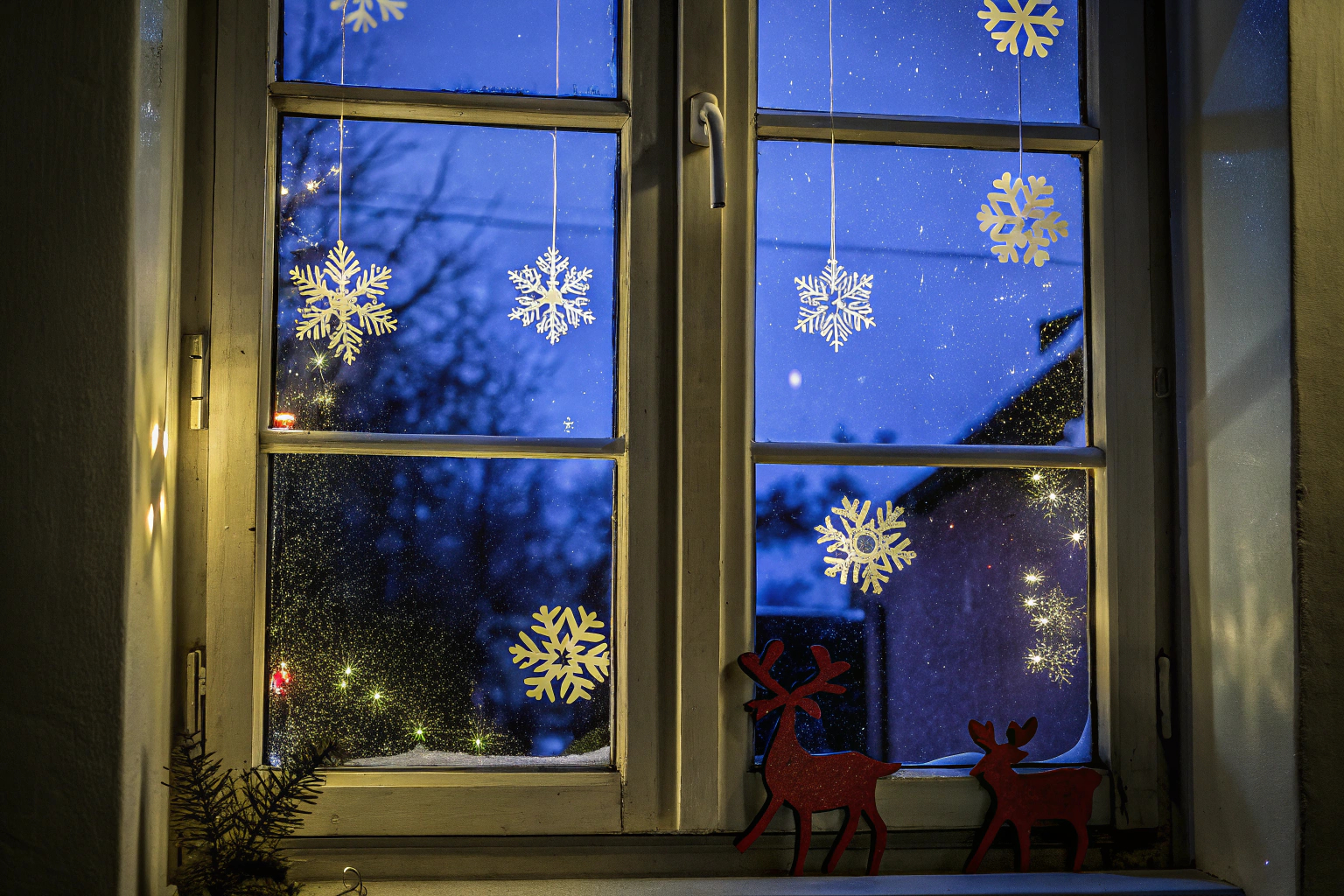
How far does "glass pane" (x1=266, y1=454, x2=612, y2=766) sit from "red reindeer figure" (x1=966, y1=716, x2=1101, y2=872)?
48 cm

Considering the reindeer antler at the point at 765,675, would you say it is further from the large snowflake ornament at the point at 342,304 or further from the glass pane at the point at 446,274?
the large snowflake ornament at the point at 342,304

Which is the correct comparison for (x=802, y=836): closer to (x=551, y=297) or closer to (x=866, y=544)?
(x=866, y=544)

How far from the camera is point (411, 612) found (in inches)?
46.8

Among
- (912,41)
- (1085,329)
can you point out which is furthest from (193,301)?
(1085,329)

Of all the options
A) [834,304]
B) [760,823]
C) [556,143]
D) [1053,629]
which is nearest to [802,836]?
[760,823]

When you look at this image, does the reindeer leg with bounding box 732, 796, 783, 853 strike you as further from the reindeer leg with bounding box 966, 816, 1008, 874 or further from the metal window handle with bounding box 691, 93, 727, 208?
the metal window handle with bounding box 691, 93, 727, 208

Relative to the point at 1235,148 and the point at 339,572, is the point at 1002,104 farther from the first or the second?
the point at 339,572

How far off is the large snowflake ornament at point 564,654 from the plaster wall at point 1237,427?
2.53 ft

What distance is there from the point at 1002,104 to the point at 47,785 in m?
1.38

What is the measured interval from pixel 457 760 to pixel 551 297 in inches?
23.3

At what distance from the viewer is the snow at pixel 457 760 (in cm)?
118

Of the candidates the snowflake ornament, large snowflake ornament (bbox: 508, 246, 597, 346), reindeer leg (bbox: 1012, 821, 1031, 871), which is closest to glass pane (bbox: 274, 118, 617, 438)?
large snowflake ornament (bbox: 508, 246, 597, 346)

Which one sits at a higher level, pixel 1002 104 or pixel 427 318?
pixel 1002 104

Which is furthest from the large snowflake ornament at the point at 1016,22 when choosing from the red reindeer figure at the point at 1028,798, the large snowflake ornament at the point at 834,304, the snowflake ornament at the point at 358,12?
the red reindeer figure at the point at 1028,798
